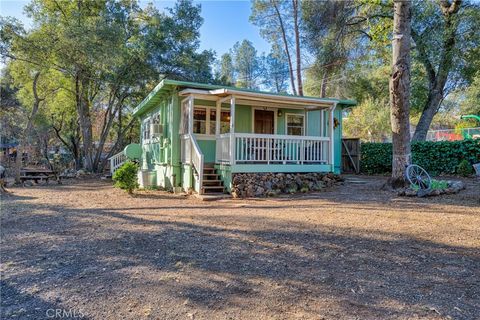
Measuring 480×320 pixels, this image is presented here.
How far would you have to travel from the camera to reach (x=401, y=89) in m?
7.58

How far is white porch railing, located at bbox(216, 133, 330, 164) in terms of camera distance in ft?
26.9

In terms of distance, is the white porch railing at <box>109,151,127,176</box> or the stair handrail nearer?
the stair handrail

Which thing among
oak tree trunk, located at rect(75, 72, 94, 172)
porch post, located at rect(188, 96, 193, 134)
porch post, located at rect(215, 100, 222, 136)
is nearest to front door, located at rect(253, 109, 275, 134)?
porch post, located at rect(215, 100, 222, 136)

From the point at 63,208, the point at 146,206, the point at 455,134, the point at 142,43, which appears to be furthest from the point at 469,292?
the point at 455,134

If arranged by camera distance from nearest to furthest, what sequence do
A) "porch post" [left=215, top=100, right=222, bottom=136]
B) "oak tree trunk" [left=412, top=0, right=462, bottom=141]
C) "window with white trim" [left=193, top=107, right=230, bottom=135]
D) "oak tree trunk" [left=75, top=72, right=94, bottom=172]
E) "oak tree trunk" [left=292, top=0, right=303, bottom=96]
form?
"porch post" [left=215, top=100, right=222, bottom=136] → "window with white trim" [left=193, top=107, right=230, bottom=135] → "oak tree trunk" [left=412, top=0, right=462, bottom=141] → "oak tree trunk" [left=75, top=72, right=94, bottom=172] → "oak tree trunk" [left=292, top=0, right=303, bottom=96]

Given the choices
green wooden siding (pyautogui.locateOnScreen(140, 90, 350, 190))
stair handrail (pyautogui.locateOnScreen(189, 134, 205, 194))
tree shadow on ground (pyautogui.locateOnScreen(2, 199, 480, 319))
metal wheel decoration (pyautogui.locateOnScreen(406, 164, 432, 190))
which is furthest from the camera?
green wooden siding (pyautogui.locateOnScreen(140, 90, 350, 190))

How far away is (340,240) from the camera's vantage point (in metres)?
3.88

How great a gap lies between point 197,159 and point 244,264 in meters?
5.21

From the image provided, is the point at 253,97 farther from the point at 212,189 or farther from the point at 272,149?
the point at 212,189

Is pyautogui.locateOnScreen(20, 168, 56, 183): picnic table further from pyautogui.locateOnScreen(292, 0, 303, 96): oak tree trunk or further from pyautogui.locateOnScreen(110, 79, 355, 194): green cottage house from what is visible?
pyautogui.locateOnScreen(292, 0, 303, 96): oak tree trunk

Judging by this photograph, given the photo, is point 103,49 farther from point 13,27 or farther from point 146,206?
point 146,206

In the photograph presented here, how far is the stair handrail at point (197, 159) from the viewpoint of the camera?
7771 millimetres

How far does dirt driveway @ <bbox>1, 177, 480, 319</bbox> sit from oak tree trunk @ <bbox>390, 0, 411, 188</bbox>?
7.27ft
